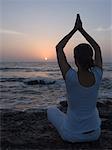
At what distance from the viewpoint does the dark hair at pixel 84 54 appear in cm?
452

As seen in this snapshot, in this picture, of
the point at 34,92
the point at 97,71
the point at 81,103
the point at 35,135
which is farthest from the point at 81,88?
the point at 34,92

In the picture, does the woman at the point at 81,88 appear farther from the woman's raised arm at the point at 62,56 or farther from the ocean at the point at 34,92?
the ocean at the point at 34,92

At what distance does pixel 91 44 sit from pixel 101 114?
2.89 m

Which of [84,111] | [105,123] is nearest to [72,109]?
[84,111]

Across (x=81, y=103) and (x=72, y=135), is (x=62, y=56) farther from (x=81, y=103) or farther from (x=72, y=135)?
(x=72, y=135)

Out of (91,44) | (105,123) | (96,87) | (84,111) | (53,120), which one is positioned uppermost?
(91,44)

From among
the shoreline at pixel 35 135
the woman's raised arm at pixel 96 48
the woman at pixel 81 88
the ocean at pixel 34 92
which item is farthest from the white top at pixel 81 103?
the ocean at pixel 34 92

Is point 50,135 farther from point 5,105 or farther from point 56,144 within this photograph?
point 5,105

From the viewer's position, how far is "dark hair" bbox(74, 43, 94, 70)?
4.52 meters

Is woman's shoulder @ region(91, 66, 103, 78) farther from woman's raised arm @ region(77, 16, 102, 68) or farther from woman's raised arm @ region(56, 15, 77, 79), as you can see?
woman's raised arm @ region(56, 15, 77, 79)

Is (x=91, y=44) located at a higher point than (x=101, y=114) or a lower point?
higher

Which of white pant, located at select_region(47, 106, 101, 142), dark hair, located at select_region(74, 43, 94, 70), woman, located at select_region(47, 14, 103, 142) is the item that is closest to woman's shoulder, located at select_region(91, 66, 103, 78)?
woman, located at select_region(47, 14, 103, 142)

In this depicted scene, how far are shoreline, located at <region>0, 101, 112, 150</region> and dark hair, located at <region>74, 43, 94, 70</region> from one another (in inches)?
46.7

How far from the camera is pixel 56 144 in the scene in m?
4.91
